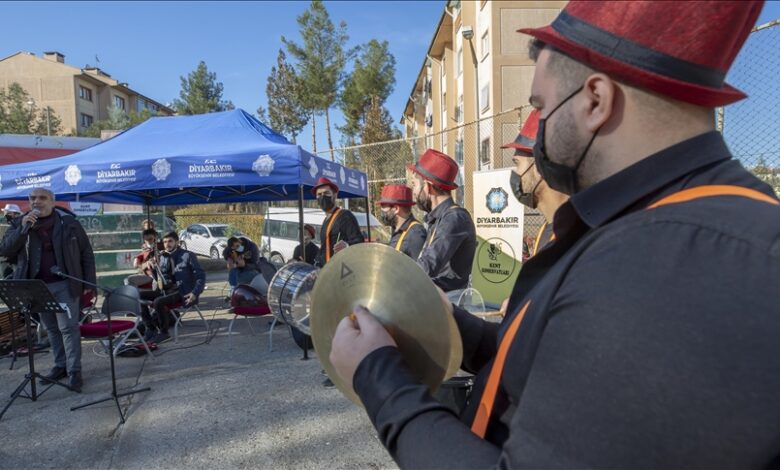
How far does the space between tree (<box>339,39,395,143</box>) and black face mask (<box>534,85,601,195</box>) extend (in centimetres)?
3372

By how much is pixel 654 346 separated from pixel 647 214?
0.66 feet

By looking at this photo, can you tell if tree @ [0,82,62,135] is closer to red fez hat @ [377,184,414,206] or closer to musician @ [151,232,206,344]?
musician @ [151,232,206,344]

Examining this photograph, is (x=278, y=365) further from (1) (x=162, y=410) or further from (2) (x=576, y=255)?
(2) (x=576, y=255)

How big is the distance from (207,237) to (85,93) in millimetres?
42897

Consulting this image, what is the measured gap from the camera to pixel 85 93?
168 ft

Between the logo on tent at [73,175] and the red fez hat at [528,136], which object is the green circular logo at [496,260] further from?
the logo on tent at [73,175]

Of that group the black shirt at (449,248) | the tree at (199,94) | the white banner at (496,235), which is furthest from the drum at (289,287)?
the tree at (199,94)

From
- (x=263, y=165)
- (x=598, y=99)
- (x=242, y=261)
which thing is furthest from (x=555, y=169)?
(x=242, y=261)

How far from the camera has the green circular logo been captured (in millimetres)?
6836

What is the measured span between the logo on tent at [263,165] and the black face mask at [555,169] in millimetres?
5584

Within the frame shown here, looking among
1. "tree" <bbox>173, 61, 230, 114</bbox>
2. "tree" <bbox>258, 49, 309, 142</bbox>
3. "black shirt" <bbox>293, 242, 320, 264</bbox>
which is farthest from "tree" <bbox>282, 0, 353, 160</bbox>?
"black shirt" <bbox>293, 242, 320, 264</bbox>

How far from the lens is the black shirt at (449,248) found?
3.68 m

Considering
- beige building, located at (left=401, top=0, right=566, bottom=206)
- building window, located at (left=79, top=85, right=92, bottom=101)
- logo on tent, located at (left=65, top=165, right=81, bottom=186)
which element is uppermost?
building window, located at (left=79, top=85, right=92, bottom=101)

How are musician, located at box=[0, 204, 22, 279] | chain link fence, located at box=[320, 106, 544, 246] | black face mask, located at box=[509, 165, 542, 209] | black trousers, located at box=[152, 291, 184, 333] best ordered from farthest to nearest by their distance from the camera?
1. chain link fence, located at box=[320, 106, 544, 246]
2. black trousers, located at box=[152, 291, 184, 333]
3. musician, located at box=[0, 204, 22, 279]
4. black face mask, located at box=[509, 165, 542, 209]
